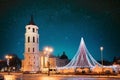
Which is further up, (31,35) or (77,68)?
(31,35)

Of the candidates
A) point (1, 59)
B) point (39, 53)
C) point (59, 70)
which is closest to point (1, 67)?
point (1, 59)

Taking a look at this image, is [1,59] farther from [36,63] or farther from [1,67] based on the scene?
[36,63]

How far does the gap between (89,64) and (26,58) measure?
937 inches

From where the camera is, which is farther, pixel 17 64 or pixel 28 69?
pixel 17 64

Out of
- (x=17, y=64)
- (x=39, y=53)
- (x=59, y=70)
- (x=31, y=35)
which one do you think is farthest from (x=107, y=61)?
(x=59, y=70)

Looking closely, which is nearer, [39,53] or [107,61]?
[39,53]

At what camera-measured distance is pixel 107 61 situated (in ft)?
424

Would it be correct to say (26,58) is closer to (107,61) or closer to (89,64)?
(89,64)

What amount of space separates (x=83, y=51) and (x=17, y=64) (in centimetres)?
5771

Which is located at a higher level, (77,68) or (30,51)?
(30,51)

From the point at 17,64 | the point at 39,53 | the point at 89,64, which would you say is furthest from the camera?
the point at 17,64

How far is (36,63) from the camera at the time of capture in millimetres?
83250

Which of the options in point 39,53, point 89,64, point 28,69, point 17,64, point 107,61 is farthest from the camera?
point 107,61

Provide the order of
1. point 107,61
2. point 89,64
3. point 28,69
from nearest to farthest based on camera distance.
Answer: point 89,64 → point 28,69 → point 107,61
